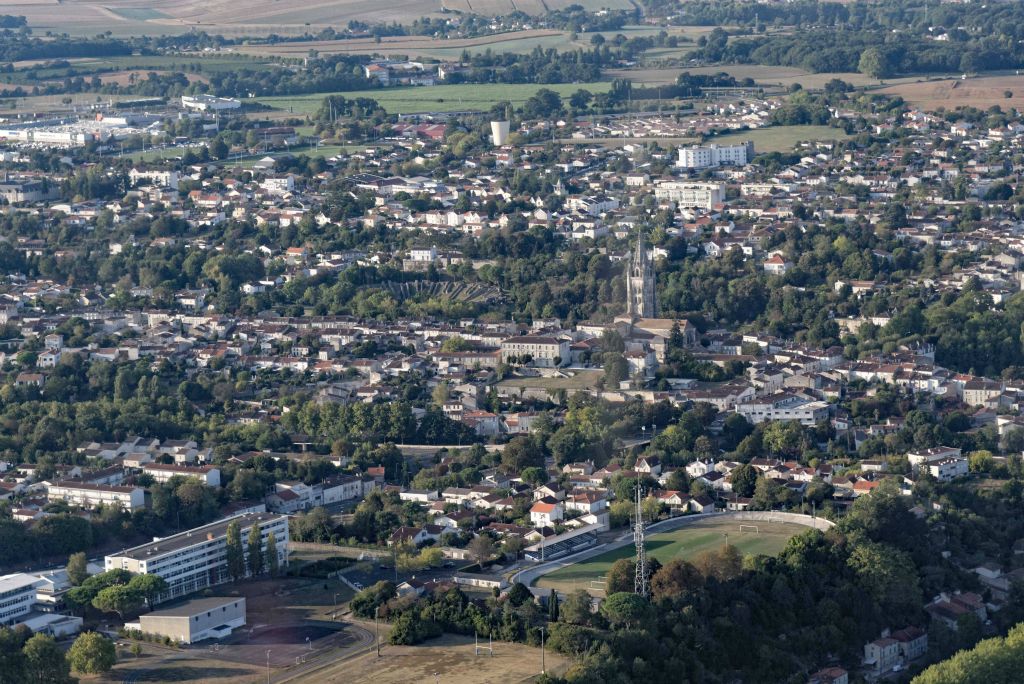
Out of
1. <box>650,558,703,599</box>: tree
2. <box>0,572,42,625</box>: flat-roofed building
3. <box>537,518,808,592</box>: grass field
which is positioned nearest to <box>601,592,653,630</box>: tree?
<box>650,558,703,599</box>: tree

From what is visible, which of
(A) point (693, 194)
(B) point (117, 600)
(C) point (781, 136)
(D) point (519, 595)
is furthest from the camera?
(C) point (781, 136)

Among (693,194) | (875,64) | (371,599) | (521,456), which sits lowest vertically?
(875,64)

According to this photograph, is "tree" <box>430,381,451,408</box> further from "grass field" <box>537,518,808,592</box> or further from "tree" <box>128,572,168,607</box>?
"tree" <box>128,572,168,607</box>

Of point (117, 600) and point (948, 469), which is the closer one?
point (117, 600)

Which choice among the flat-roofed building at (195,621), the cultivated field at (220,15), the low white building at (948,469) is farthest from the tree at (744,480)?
the cultivated field at (220,15)

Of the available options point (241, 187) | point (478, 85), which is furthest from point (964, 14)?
point (241, 187)

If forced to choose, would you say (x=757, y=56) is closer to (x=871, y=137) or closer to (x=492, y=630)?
(x=871, y=137)

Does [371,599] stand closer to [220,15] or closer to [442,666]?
[442,666]

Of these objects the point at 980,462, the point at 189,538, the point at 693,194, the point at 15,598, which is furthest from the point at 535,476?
the point at 693,194
